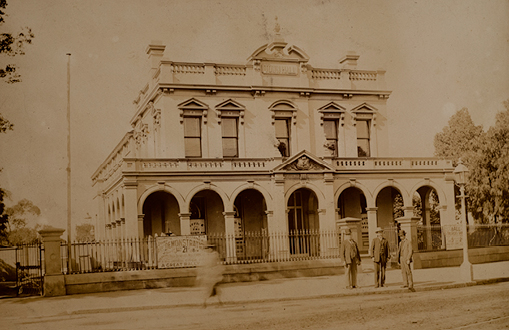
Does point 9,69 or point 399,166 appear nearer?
point 9,69

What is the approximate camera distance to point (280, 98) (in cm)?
2944

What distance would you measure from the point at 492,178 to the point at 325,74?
1382 cm

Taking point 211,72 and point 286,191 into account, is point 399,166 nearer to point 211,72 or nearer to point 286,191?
point 286,191

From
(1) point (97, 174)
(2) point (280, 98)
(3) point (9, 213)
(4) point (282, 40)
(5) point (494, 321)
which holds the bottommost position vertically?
(5) point (494, 321)

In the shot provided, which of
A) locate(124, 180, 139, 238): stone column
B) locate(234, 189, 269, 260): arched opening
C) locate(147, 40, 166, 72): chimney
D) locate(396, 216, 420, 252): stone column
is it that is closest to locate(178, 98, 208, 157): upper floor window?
locate(147, 40, 166, 72): chimney

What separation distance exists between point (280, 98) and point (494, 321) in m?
18.8

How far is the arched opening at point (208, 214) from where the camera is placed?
93.9ft

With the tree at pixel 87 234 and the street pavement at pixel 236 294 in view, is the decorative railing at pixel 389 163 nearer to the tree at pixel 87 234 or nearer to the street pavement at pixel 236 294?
the street pavement at pixel 236 294

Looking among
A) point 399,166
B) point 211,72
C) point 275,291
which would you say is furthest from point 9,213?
point 399,166

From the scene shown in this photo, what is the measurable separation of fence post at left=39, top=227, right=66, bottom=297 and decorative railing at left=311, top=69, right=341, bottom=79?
1629cm

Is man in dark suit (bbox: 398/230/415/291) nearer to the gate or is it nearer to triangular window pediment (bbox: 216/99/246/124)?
the gate

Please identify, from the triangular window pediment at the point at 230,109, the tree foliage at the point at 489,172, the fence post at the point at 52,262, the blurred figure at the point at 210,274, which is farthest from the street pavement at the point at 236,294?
the tree foliage at the point at 489,172

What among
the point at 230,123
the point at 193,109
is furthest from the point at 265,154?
the point at 193,109

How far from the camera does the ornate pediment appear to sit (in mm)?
27266
